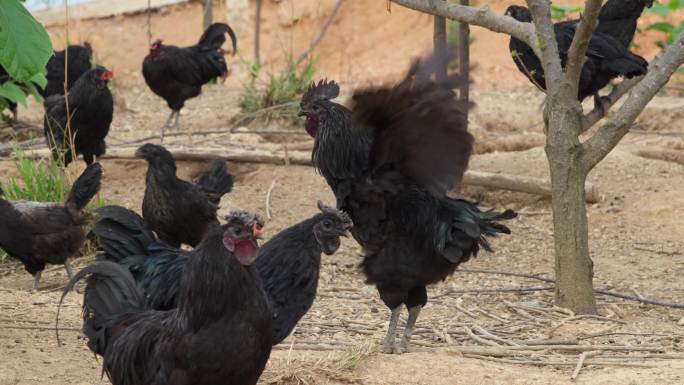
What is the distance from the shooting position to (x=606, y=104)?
6547 mm

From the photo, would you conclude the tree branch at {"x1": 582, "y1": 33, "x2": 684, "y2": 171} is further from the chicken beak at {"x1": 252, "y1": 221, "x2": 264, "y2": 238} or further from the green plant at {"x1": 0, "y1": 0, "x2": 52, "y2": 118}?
the green plant at {"x1": 0, "y1": 0, "x2": 52, "y2": 118}

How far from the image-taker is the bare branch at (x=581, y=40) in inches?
222

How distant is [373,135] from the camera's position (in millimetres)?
5512

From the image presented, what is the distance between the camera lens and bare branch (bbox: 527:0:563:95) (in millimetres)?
6191

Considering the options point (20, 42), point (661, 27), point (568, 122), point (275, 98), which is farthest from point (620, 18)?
point (20, 42)

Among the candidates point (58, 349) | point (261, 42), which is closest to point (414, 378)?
point (58, 349)

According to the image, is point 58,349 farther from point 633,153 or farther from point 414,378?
point 633,153

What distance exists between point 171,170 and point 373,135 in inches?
97.4

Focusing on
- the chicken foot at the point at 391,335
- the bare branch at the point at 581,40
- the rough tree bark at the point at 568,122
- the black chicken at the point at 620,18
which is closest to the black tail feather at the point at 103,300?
the chicken foot at the point at 391,335

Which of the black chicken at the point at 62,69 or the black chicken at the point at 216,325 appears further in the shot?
the black chicken at the point at 62,69

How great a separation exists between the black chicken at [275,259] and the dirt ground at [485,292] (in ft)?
1.57

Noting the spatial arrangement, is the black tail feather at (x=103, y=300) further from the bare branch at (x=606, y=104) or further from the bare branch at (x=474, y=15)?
the bare branch at (x=606, y=104)

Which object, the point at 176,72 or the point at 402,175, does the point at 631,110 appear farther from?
the point at 176,72

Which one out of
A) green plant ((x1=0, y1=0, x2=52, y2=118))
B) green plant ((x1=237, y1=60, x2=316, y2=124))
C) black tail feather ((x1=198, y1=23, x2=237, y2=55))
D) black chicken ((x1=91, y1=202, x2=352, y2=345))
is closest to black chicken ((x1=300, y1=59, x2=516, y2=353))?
black chicken ((x1=91, y1=202, x2=352, y2=345))
